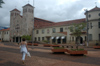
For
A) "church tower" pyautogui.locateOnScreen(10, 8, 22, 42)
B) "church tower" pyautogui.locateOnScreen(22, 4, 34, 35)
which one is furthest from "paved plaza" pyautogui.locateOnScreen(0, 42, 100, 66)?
"church tower" pyautogui.locateOnScreen(10, 8, 22, 42)

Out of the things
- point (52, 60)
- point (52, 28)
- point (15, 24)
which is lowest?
point (52, 60)

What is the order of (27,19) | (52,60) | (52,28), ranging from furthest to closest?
(27,19) → (52,28) → (52,60)

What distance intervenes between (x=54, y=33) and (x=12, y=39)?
82.6 feet

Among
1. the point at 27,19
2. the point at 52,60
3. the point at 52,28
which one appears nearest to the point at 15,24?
the point at 27,19

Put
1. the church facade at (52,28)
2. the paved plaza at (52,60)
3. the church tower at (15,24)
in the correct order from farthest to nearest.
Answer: the church tower at (15,24) → the church facade at (52,28) → the paved plaza at (52,60)

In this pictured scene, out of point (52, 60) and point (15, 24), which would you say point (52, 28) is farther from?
point (52, 60)

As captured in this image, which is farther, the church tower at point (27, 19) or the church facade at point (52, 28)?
the church tower at point (27, 19)

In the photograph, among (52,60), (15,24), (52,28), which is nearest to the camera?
(52,60)

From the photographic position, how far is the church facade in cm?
2877

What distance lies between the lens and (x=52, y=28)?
40094mm

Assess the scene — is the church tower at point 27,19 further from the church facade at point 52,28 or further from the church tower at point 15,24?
the church tower at point 15,24

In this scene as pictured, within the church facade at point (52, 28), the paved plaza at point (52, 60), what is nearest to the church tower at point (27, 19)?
the church facade at point (52, 28)

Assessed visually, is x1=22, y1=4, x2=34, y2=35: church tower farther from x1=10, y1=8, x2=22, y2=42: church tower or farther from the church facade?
x1=10, y1=8, x2=22, y2=42: church tower

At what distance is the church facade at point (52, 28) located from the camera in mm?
28766
